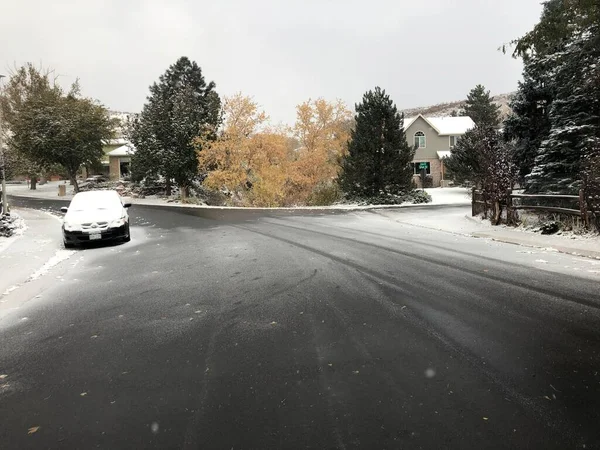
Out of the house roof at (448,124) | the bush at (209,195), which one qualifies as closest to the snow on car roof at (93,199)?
the bush at (209,195)

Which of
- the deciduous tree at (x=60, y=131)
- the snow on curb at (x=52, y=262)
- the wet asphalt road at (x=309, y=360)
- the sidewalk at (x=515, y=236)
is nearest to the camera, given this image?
the wet asphalt road at (x=309, y=360)

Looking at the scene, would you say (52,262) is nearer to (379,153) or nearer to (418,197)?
(379,153)

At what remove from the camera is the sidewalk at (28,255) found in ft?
26.6

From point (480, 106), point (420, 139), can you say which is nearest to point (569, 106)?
point (420, 139)

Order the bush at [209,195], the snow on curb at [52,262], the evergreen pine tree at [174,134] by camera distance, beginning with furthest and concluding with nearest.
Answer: the bush at [209,195]
the evergreen pine tree at [174,134]
the snow on curb at [52,262]

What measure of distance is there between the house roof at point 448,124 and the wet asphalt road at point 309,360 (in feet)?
145

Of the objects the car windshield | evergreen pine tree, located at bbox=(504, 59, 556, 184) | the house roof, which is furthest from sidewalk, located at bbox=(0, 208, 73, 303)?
the house roof

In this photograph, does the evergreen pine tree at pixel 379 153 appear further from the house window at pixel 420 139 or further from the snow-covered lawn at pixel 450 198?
the house window at pixel 420 139

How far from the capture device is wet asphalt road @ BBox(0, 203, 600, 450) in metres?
2.92

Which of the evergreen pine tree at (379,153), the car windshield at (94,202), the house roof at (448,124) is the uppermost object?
the house roof at (448,124)

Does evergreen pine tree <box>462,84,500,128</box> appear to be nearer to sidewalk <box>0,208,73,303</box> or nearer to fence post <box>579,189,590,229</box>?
fence post <box>579,189,590,229</box>

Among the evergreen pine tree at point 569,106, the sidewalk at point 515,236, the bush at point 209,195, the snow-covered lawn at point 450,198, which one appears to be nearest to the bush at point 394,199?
the snow-covered lawn at point 450,198

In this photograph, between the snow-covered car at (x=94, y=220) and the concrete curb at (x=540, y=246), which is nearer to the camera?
the concrete curb at (x=540, y=246)

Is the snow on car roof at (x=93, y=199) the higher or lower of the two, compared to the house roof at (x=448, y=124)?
lower
